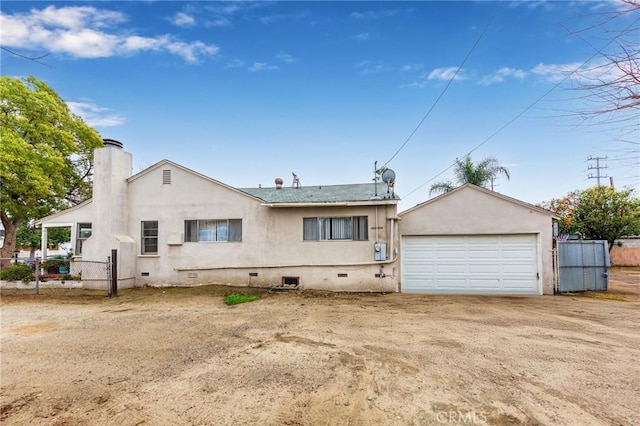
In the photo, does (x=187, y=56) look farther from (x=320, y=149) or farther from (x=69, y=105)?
(x=69, y=105)

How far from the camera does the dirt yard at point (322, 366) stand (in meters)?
3.25

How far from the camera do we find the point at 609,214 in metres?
19.5

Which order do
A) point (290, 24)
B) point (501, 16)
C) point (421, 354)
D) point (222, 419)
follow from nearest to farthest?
point (222, 419), point (421, 354), point (501, 16), point (290, 24)

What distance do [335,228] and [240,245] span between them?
3646 millimetres

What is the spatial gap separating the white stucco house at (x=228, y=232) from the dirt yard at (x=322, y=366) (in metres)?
2.84

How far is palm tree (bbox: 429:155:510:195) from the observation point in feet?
56.3

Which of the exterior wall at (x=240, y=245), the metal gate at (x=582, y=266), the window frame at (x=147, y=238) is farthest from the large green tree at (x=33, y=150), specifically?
the metal gate at (x=582, y=266)

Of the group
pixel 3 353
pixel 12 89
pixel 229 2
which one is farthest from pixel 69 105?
pixel 3 353

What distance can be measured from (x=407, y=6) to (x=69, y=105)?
61.4 feet

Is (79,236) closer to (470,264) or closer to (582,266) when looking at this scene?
(470,264)

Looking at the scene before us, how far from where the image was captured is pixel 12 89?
14.7 metres

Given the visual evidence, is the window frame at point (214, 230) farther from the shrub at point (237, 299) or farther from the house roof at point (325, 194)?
the shrub at point (237, 299)

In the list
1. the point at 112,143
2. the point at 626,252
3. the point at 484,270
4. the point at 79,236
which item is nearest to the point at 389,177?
the point at 484,270
